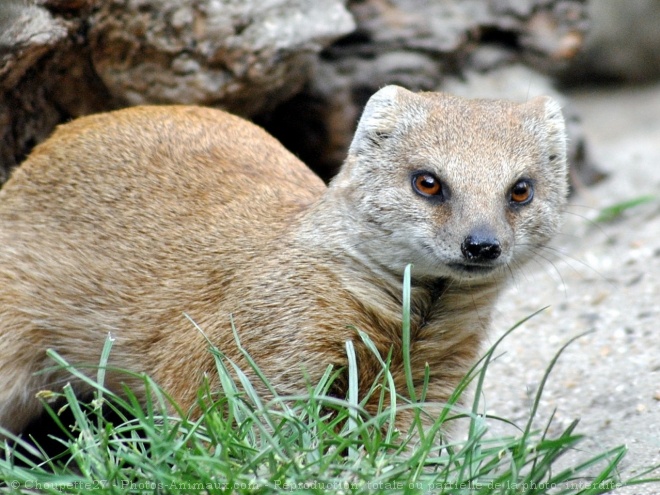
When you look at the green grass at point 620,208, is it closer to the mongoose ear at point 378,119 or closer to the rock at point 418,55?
the rock at point 418,55

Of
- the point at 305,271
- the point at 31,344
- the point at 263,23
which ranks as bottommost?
the point at 31,344

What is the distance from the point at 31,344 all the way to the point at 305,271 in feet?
4.62

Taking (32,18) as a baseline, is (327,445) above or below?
below

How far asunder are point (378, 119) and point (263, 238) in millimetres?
706

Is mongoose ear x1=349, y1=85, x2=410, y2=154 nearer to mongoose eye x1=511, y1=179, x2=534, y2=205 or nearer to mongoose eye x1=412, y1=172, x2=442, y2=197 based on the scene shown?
mongoose eye x1=412, y1=172, x2=442, y2=197

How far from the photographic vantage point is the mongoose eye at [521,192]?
143 inches

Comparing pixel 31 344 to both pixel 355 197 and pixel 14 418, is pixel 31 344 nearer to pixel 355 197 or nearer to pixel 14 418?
pixel 14 418

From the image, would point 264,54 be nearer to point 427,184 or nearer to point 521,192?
point 427,184

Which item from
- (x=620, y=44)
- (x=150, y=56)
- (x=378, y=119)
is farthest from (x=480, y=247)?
(x=620, y=44)

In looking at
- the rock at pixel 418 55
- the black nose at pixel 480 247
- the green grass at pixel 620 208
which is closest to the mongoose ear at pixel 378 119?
the black nose at pixel 480 247

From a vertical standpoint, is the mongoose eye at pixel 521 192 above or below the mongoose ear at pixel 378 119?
below

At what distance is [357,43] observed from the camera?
6.19 metres

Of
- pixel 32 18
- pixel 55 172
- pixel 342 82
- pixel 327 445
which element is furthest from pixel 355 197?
pixel 342 82

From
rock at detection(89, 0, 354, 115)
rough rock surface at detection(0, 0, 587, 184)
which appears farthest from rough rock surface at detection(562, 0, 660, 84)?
rock at detection(89, 0, 354, 115)
